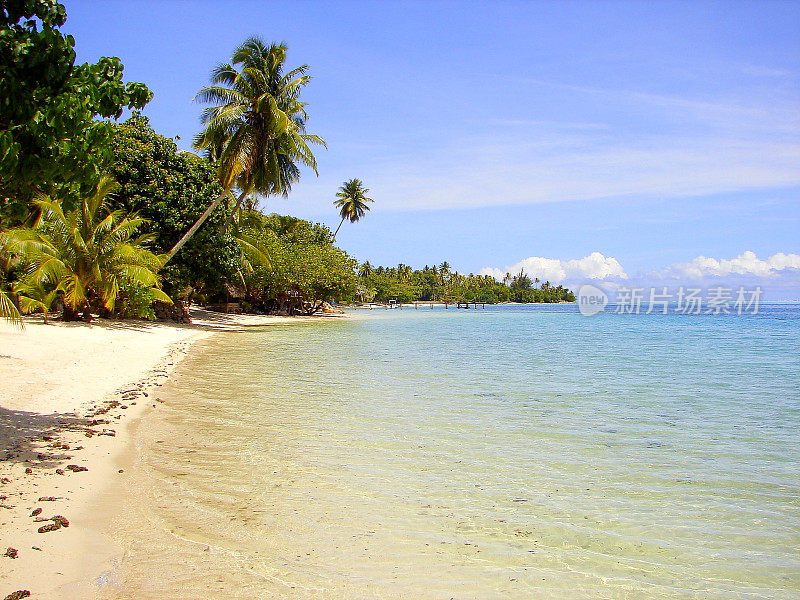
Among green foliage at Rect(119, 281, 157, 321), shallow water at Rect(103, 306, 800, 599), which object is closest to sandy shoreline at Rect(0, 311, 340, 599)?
shallow water at Rect(103, 306, 800, 599)

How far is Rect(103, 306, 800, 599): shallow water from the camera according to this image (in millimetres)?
3514

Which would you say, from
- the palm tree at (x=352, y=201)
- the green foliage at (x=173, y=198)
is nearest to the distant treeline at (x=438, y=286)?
the palm tree at (x=352, y=201)

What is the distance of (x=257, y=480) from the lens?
522cm

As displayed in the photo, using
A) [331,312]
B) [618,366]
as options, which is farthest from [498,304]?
[618,366]

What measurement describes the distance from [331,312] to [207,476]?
50.0 metres

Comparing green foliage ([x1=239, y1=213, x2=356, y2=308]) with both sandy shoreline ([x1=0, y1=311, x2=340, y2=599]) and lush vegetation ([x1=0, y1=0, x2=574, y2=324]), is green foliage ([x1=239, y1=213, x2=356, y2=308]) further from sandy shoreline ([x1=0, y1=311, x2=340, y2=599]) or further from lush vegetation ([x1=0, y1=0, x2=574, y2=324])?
sandy shoreline ([x1=0, y1=311, x2=340, y2=599])

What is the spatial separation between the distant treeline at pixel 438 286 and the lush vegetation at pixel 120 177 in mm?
53029

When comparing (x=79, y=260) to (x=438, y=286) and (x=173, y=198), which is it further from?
(x=438, y=286)

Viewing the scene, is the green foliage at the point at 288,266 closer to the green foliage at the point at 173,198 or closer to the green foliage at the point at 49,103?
the green foliage at the point at 173,198

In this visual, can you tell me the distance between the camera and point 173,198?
22797 millimetres

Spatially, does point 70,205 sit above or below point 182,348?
above

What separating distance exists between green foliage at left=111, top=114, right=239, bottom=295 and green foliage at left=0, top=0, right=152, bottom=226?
60.0ft

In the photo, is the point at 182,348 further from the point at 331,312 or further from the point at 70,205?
the point at 331,312

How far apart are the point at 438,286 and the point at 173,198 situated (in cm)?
10555
